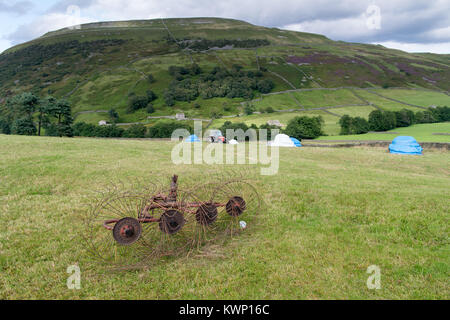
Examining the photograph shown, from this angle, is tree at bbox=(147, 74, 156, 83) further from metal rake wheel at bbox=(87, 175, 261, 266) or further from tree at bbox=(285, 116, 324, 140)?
metal rake wheel at bbox=(87, 175, 261, 266)

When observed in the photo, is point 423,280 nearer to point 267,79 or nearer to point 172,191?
point 172,191

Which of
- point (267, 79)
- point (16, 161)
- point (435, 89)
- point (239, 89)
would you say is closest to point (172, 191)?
point (16, 161)

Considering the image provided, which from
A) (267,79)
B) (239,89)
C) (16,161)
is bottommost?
(16,161)

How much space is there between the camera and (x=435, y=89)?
413ft

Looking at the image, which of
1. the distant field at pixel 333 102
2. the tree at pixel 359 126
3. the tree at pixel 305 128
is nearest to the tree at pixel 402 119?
the distant field at pixel 333 102

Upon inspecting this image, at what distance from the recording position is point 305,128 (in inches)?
2726

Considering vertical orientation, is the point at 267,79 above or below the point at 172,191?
above

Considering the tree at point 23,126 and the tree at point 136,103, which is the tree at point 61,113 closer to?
the tree at point 23,126

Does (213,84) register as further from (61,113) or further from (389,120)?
(61,113)
